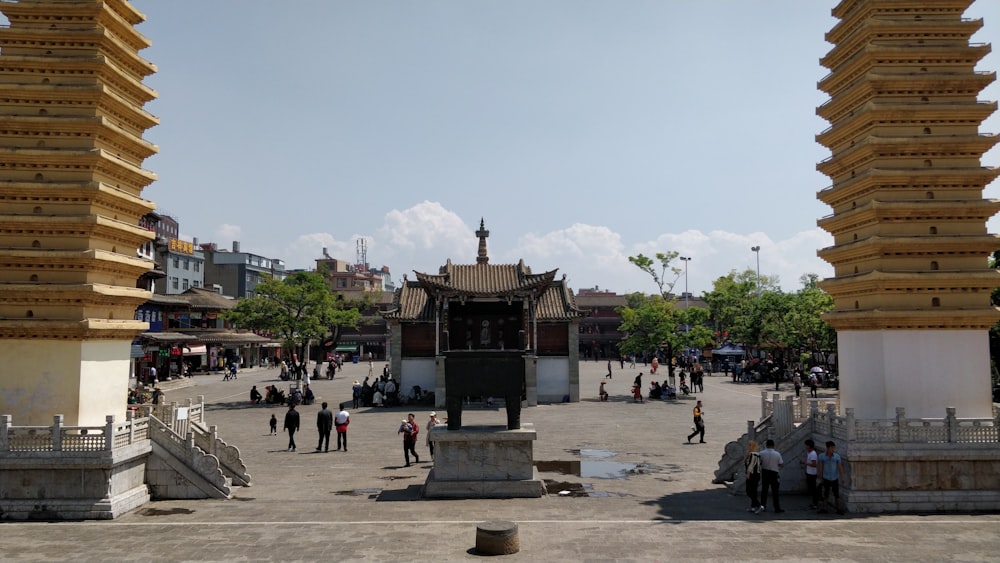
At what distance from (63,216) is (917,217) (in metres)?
22.2

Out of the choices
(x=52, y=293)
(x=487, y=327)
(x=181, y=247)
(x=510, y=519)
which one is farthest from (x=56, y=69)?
(x=181, y=247)

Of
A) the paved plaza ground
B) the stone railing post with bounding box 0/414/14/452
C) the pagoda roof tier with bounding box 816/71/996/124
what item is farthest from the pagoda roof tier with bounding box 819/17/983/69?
the stone railing post with bounding box 0/414/14/452

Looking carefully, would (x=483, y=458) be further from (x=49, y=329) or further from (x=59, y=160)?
(x=59, y=160)

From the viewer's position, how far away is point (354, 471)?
816 inches

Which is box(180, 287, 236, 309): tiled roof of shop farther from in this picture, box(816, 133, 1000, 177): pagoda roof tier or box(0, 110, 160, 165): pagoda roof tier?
box(816, 133, 1000, 177): pagoda roof tier

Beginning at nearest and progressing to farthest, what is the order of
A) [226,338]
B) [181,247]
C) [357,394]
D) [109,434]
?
[109,434]
[357,394]
[226,338]
[181,247]

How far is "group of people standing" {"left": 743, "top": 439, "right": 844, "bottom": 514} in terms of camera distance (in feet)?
50.2

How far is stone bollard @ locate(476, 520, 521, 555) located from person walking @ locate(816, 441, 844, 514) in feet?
25.2

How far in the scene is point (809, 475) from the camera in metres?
15.9

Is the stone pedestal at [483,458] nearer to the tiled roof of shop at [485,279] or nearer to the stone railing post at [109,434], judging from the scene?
the stone railing post at [109,434]

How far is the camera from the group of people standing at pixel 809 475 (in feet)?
50.2

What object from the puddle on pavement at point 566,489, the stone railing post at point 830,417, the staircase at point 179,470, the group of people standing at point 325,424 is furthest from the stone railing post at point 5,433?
the stone railing post at point 830,417

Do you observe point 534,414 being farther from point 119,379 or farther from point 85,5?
point 85,5

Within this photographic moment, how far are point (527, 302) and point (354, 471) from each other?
22.3 m
